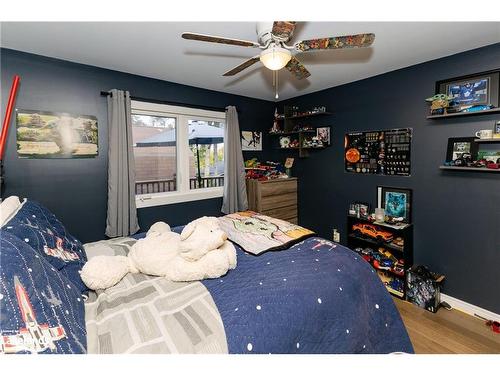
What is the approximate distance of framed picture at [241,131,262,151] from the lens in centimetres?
372

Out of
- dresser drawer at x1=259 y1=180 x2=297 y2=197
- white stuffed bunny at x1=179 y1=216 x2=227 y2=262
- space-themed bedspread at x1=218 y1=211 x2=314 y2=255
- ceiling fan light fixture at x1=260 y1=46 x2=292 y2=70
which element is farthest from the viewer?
dresser drawer at x1=259 y1=180 x2=297 y2=197

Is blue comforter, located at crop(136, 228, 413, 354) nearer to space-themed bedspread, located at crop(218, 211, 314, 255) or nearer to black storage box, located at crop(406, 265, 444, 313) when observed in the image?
space-themed bedspread, located at crop(218, 211, 314, 255)

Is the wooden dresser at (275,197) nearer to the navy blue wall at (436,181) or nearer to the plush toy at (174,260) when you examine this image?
the navy blue wall at (436,181)

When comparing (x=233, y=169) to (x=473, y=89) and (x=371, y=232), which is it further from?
(x=473, y=89)

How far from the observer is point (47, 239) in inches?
51.2

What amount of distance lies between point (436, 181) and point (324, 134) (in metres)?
1.45

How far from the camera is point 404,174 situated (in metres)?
2.61

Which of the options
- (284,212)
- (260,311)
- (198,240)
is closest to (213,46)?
(198,240)

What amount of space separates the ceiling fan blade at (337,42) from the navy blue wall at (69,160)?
78.8 inches

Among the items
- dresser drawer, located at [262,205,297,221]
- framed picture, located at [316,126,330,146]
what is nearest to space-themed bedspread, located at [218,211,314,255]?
dresser drawer, located at [262,205,297,221]

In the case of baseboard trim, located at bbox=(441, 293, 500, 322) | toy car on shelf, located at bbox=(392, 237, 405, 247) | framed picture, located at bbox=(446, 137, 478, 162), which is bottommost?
baseboard trim, located at bbox=(441, 293, 500, 322)

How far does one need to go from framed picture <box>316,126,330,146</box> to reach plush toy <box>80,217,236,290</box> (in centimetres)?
239

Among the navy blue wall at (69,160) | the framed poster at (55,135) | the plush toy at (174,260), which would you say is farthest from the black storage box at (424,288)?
the framed poster at (55,135)
